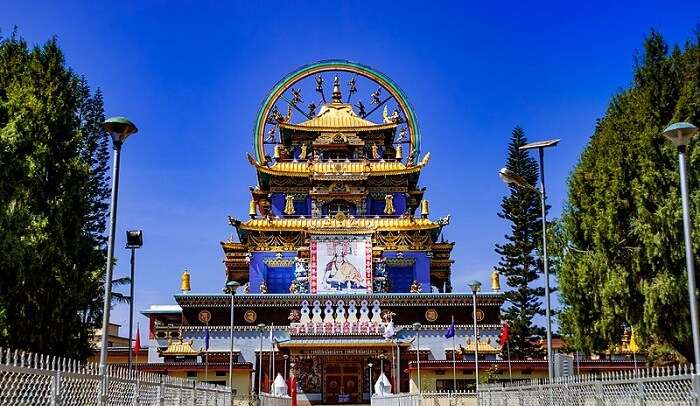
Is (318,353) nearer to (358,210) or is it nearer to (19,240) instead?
(358,210)

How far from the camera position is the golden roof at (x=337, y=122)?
50688 millimetres

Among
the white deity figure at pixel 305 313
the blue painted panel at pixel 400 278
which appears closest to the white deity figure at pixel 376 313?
the white deity figure at pixel 305 313

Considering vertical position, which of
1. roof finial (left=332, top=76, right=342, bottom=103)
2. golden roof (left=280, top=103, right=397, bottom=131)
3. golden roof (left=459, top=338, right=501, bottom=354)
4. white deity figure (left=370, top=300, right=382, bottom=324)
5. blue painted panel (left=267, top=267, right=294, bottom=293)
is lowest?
golden roof (left=459, top=338, right=501, bottom=354)

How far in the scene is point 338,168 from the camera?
4888cm

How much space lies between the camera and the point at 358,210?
158 ft

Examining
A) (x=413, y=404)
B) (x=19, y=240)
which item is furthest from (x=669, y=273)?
(x=19, y=240)

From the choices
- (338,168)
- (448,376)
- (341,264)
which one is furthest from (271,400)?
(338,168)

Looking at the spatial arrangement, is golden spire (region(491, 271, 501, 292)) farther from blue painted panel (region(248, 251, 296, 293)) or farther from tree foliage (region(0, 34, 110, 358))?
tree foliage (region(0, 34, 110, 358))

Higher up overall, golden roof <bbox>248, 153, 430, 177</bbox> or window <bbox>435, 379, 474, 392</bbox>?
golden roof <bbox>248, 153, 430, 177</bbox>

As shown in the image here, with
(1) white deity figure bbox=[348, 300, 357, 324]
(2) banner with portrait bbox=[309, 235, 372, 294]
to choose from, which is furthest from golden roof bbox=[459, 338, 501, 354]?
(2) banner with portrait bbox=[309, 235, 372, 294]

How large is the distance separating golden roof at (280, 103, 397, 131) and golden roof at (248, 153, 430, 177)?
8.40 feet

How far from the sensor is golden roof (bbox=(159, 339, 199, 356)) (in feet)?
127

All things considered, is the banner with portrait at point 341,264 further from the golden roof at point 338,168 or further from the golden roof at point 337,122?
the golden roof at point 337,122

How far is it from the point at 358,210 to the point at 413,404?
27237 mm
